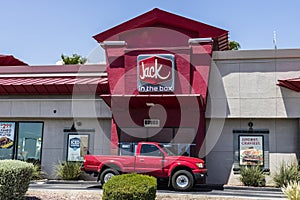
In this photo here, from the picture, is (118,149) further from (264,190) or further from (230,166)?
(264,190)

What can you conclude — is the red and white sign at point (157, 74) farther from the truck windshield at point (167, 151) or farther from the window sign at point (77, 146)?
the window sign at point (77, 146)

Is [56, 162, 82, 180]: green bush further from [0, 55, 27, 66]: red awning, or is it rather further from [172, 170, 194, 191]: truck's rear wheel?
[0, 55, 27, 66]: red awning

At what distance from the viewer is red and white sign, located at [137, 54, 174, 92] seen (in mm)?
19183

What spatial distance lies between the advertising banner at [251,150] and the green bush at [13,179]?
11109 millimetres

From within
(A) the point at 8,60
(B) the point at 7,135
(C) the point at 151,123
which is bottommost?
(B) the point at 7,135

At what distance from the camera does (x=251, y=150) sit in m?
19.3

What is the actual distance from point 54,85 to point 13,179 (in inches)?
394

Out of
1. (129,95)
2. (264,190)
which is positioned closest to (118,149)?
(129,95)

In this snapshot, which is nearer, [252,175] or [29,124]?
[252,175]

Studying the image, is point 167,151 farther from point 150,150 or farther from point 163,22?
point 163,22

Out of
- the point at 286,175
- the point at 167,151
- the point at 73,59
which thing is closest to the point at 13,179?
the point at 167,151

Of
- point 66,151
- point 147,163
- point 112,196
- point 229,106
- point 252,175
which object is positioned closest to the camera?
point 112,196

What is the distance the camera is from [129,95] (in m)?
18.4

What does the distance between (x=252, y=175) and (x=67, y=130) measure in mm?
9609
